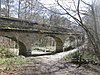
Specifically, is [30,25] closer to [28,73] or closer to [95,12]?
[28,73]

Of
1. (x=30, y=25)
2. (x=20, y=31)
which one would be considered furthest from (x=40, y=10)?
(x=30, y=25)

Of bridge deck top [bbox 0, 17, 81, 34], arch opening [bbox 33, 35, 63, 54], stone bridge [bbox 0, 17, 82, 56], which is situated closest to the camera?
bridge deck top [bbox 0, 17, 81, 34]

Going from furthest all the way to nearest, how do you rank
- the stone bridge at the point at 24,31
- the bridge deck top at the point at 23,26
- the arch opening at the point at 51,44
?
the arch opening at the point at 51,44, the stone bridge at the point at 24,31, the bridge deck top at the point at 23,26

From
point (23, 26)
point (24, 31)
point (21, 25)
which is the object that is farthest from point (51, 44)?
point (21, 25)

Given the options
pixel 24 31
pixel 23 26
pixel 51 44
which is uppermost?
pixel 23 26

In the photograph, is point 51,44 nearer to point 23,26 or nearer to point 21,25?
point 23,26

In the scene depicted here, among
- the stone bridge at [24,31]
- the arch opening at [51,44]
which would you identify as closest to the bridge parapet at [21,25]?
the stone bridge at [24,31]

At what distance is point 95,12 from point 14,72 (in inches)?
172

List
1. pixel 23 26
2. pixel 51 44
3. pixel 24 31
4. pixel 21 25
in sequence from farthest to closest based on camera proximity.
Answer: pixel 51 44 → pixel 24 31 → pixel 23 26 → pixel 21 25

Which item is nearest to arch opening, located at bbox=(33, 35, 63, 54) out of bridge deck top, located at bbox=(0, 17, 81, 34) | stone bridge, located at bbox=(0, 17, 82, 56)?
bridge deck top, located at bbox=(0, 17, 81, 34)

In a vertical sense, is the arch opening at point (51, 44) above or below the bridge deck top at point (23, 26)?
below

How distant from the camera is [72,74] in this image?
9.58 meters

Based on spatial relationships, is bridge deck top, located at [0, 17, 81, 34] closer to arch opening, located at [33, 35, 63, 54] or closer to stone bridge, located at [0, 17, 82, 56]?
stone bridge, located at [0, 17, 82, 56]

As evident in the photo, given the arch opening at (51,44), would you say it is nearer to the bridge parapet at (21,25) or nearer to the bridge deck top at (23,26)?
the bridge deck top at (23,26)
